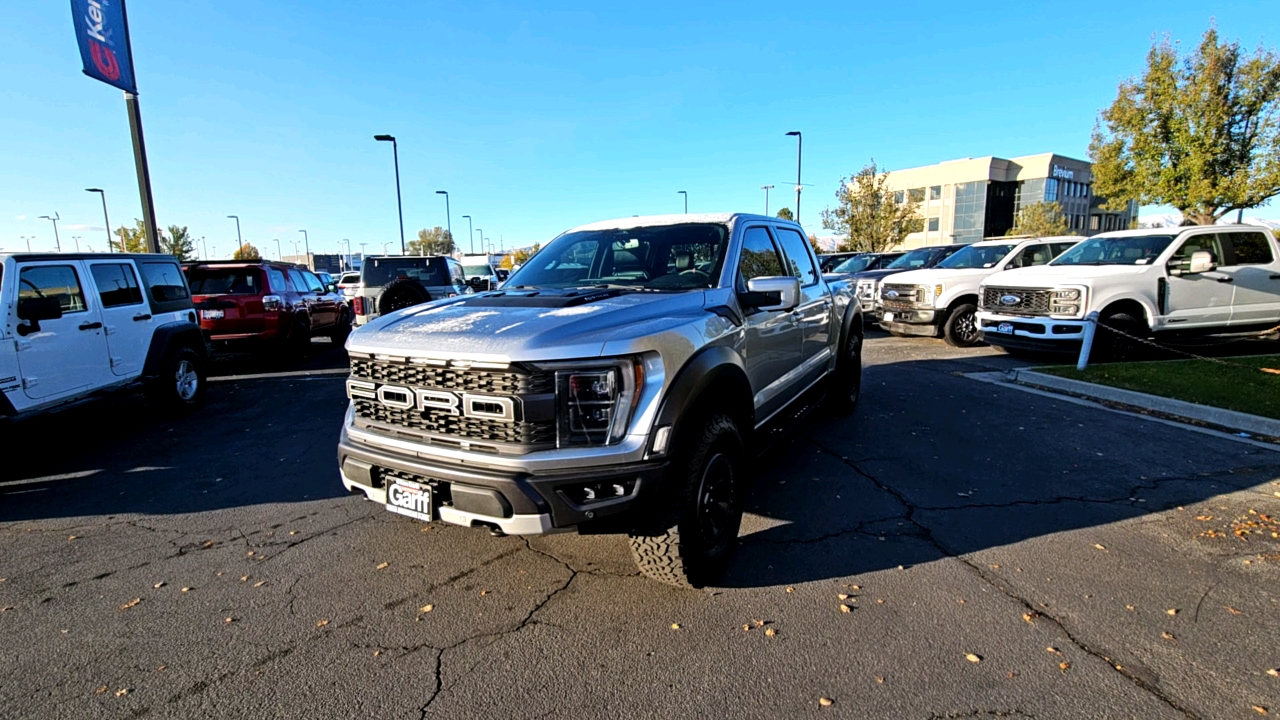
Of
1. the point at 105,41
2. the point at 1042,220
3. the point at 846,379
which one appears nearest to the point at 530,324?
the point at 846,379

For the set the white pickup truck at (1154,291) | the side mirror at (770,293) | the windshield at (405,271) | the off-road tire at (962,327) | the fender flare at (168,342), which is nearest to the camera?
the side mirror at (770,293)

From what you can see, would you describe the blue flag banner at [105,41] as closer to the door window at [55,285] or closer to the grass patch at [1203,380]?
the door window at [55,285]

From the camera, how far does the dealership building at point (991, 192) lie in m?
64.1

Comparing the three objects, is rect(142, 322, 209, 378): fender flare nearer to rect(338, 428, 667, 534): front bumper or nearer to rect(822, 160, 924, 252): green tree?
rect(338, 428, 667, 534): front bumper

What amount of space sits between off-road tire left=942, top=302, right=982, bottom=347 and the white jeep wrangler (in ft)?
39.2

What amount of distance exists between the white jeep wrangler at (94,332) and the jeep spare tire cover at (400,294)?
308 cm

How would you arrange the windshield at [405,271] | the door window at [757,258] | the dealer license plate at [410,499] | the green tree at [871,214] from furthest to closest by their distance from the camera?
the green tree at [871,214]
the windshield at [405,271]
the door window at [757,258]
the dealer license plate at [410,499]

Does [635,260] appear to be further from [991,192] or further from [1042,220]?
[991,192]

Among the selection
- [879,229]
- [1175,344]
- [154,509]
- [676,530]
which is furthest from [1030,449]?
[879,229]

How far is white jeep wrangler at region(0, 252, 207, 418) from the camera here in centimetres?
531

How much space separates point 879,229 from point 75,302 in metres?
32.4

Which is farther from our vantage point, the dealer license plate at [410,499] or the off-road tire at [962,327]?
the off-road tire at [962,327]

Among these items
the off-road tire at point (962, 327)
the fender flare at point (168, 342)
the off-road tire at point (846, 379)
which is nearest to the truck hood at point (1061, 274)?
the off-road tire at point (962, 327)

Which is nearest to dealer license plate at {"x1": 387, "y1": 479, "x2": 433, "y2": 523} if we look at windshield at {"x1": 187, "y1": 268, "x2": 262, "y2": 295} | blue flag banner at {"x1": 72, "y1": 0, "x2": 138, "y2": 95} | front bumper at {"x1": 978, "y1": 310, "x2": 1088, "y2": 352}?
front bumper at {"x1": 978, "y1": 310, "x2": 1088, "y2": 352}
